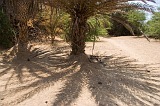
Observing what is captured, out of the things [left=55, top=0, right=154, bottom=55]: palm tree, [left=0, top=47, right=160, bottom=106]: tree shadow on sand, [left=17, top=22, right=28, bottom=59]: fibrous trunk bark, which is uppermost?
[left=55, top=0, right=154, bottom=55]: palm tree

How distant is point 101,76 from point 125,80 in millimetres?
488

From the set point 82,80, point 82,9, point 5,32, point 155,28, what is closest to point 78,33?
point 82,9

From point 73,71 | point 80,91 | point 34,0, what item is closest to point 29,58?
point 34,0

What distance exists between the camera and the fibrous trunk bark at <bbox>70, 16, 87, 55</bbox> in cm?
789

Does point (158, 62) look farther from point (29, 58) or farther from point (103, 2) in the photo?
point (29, 58)

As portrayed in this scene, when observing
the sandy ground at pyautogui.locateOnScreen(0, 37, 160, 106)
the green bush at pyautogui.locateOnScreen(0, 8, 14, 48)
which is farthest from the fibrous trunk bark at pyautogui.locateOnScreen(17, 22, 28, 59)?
the green bush at pyautogui.locateOnScreen(0, 8, 14, 48)

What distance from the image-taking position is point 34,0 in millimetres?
8562

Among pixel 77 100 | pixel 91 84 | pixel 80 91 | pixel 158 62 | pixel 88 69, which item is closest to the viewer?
pixel 77 100

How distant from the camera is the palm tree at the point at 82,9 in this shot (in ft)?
24.7

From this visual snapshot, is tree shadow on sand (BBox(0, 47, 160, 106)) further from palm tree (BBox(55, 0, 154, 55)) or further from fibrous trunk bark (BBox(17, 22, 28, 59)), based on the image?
fibrous trunk bark (BBox(17, 22, 28, 59))

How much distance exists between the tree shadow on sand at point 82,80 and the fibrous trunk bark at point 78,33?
0.26 metres

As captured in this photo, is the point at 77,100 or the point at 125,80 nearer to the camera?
the point at 77,100

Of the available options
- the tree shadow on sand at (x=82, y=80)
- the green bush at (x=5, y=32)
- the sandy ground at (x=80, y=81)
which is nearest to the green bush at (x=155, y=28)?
the sandy ground at (x=80, y=81)

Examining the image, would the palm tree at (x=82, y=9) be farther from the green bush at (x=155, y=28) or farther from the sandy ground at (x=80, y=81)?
the green bush at (x=155, y=28)
